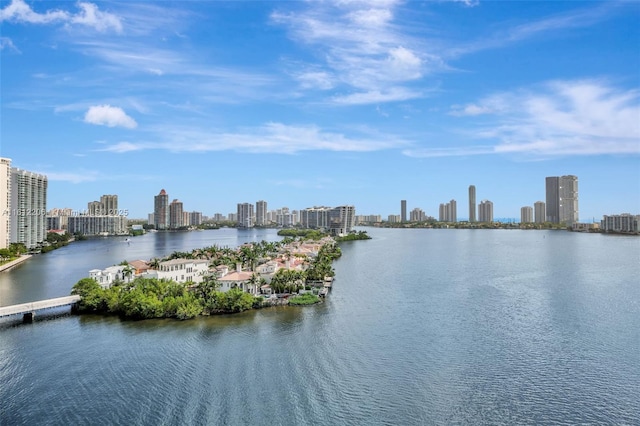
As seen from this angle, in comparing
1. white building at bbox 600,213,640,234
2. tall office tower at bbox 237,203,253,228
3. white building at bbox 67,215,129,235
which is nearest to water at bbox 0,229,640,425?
white building at bbox 67,215,129,235

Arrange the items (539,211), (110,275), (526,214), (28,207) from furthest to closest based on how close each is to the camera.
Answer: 1. (526,214)
2. (539,211)
3. (28,207)
4. (110,275)

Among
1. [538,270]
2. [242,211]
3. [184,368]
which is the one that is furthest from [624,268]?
[242,211]

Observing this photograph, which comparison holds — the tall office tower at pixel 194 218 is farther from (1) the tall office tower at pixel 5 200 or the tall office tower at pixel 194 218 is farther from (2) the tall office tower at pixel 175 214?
(1) the tall office tower at pixel 5 200

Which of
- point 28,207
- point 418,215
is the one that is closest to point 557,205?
point 418,215

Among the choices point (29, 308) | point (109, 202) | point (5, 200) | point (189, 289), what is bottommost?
point (29, 308)

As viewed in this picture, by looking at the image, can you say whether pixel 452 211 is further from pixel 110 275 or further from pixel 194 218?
pixel 110 275

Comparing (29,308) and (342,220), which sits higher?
(342,220)

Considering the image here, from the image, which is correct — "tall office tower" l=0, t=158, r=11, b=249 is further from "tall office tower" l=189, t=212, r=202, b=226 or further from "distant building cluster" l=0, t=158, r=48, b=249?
"tall office tower" l=189, t=212, r=202, b=226
